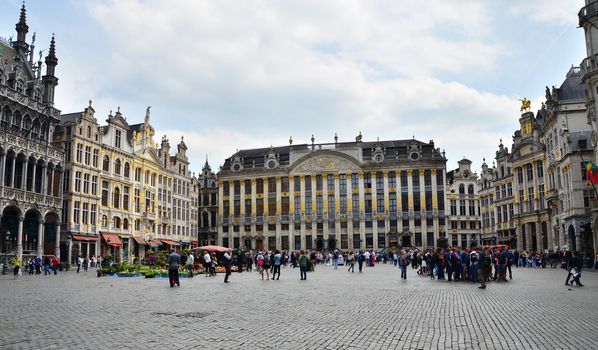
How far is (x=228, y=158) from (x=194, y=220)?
15993 mm

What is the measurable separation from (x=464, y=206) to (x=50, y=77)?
7389 cm

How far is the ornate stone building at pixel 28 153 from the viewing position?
141 ft

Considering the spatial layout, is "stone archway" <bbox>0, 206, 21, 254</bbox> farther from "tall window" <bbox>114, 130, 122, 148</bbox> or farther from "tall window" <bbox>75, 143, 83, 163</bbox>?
"tall window" <bbox>114, 130, 122, 148</bbox>

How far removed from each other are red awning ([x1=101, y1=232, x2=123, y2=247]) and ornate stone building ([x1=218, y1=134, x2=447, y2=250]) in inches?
1178

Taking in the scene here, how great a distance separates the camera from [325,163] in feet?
277

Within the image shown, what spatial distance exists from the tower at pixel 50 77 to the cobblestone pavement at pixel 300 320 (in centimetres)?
3501

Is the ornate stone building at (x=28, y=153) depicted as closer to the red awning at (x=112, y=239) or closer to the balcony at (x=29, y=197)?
the balcony at (x=29, y=197)

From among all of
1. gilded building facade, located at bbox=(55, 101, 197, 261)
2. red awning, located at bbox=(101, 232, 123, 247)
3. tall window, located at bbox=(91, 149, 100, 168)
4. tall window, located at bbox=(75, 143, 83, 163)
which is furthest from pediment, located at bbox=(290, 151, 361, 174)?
tall window, located at bbox=(75, 143, 83, 163)

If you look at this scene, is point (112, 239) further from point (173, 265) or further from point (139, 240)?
point (173, 265)

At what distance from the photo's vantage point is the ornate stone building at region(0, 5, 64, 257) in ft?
141

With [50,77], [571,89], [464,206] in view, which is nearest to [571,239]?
[571,89]

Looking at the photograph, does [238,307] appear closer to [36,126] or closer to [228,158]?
[36,126]

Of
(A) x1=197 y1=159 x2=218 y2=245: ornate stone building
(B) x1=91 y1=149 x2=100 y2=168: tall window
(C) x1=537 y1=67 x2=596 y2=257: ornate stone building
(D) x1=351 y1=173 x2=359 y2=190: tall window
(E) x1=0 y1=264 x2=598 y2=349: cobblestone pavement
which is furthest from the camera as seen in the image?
(A) x1=197 y1=159 x2=218 y2=245: ornate stone building

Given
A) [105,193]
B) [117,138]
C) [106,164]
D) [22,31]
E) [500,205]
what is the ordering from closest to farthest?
1. [22,31]
2. [105,193]
3. [106,164]
4. [117,138]
5. [500,205]
